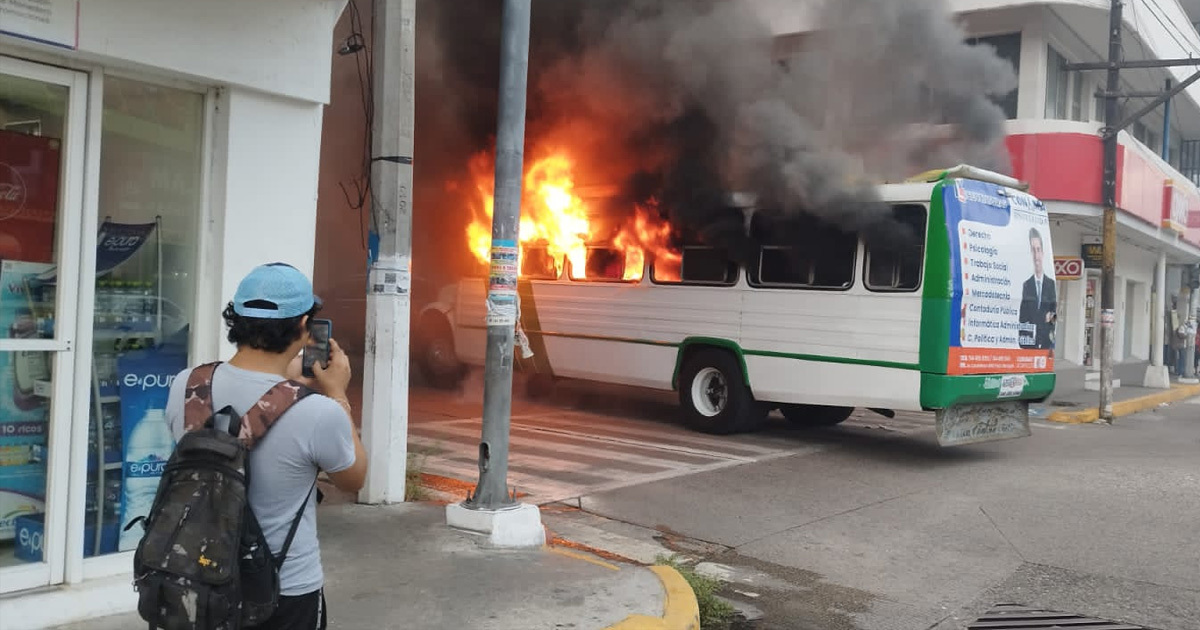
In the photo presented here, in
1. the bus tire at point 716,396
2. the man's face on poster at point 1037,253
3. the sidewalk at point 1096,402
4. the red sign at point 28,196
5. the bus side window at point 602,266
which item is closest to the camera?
the red sign at point 28,196

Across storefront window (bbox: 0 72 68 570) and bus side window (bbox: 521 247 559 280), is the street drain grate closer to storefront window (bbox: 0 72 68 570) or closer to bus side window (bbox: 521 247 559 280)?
storefront window (bbox: 0 72 68 570)

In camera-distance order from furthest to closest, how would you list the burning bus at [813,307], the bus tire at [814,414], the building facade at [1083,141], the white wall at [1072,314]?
1. the white wall at [1072,314]
2. the building facade at [1083,141]
3. the bus tire at [814,414]
4. the burning bus at [813,307]

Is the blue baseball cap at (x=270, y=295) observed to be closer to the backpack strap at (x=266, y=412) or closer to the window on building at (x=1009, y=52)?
the backpack strap at (x=266, y=412)

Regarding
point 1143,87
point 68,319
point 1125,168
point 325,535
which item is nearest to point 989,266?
point 325,535

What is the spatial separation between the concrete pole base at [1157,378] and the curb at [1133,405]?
213 millimetres

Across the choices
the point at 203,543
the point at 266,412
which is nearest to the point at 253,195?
the point at 266,412

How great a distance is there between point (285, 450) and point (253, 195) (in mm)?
2596

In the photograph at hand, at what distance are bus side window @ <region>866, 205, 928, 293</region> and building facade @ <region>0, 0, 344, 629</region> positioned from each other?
19.7 feet

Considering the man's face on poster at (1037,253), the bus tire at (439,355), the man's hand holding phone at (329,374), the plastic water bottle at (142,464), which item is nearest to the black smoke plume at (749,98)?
the man's face on poster at (1037,253)

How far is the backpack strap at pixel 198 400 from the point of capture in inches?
91.0

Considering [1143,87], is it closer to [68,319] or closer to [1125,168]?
[1125,168]

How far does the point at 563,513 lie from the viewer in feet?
22.3

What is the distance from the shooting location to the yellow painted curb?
4.15 metres

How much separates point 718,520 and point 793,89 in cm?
536
